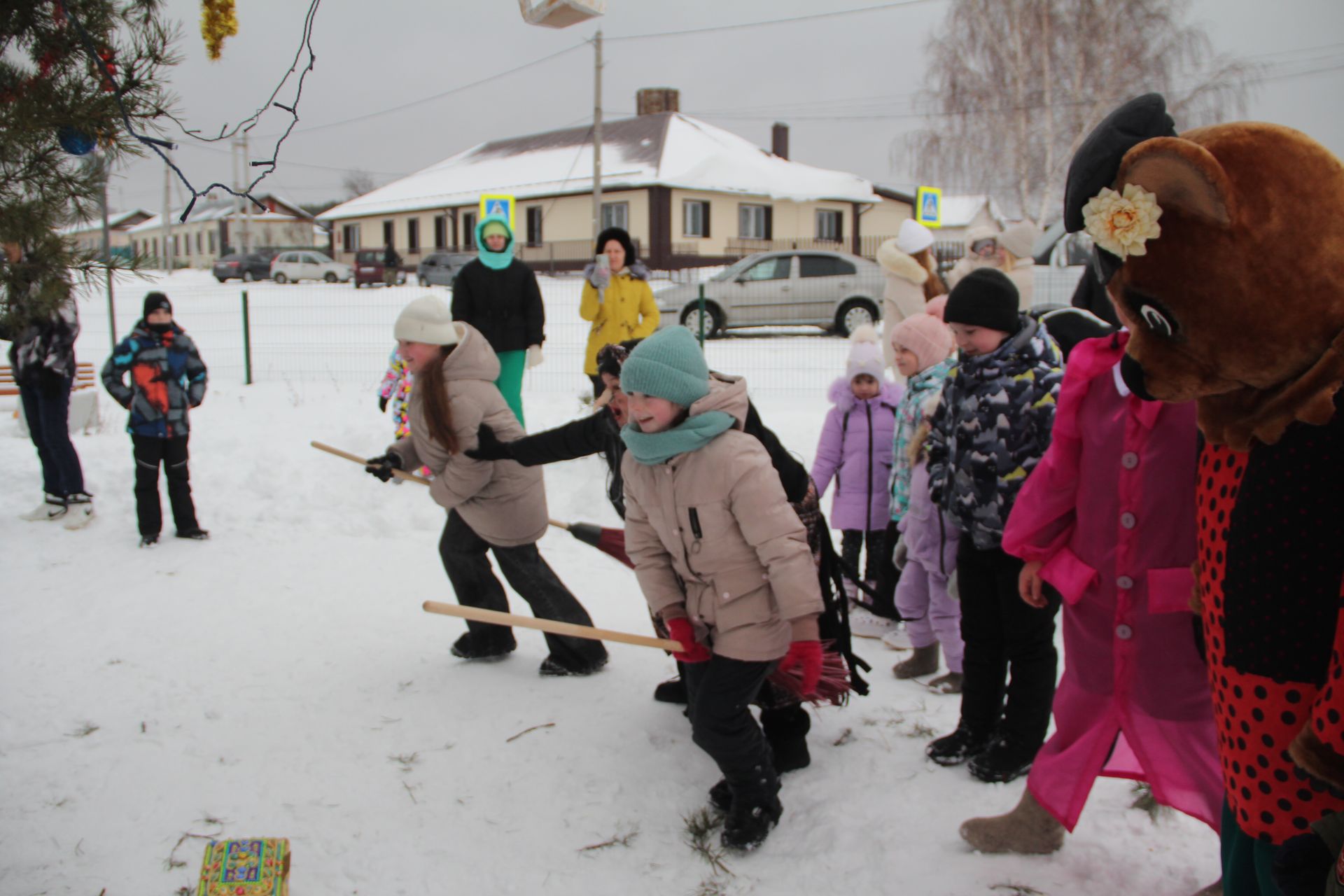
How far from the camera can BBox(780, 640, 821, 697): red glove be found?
9.01 ft

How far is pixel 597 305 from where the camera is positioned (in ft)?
23.4

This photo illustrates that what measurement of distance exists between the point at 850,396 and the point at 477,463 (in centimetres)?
188

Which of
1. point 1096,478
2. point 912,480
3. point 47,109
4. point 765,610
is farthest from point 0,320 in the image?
point 912,480

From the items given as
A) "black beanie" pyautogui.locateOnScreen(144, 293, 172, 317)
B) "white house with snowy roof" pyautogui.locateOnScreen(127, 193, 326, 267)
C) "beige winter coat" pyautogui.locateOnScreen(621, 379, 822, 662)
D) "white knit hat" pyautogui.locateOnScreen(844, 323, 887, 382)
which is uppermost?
"white house with snowy roof" pyautogui.locateOnScreen(127, 193, 326, 267)

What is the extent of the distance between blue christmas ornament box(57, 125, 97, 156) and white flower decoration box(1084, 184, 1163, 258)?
2.29 m

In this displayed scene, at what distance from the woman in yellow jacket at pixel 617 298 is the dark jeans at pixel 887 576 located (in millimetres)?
2988

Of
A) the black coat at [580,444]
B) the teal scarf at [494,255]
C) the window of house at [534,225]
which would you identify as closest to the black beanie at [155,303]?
the teal scarf at [494,255]

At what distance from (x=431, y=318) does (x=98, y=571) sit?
3.13 metres

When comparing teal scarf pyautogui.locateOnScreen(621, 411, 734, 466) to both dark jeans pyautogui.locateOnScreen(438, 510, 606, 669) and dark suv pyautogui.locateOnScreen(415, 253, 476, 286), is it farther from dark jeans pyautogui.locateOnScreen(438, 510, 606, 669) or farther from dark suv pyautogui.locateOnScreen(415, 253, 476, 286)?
dark suv pyautogui.locateOnScreen(415, 253, 476, 286)

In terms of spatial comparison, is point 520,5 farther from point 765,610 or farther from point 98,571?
point 98,571

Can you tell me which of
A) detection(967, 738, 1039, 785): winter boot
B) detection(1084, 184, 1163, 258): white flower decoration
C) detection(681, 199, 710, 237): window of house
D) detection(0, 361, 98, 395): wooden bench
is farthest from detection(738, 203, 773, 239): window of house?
detection(1084, 184, 1163, 258): white flower decoration

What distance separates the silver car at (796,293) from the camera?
15641mm

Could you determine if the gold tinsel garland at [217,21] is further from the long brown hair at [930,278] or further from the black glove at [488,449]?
the long brown hair at [930,278]

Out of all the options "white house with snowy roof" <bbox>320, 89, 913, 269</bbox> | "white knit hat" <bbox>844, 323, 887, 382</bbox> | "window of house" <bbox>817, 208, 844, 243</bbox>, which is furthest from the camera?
"window of house" <bbox>817, 208, 844, 243</bbox>
